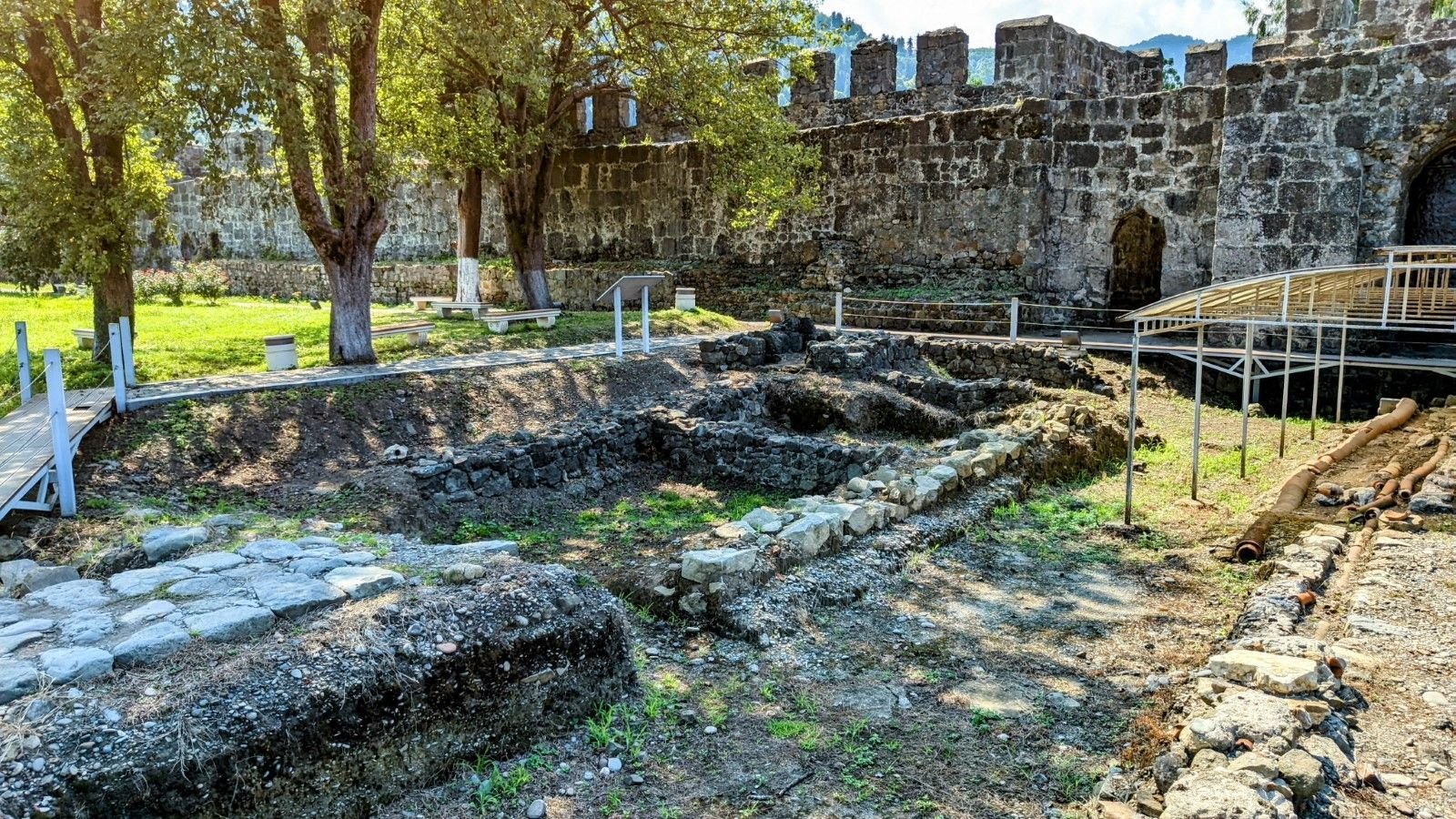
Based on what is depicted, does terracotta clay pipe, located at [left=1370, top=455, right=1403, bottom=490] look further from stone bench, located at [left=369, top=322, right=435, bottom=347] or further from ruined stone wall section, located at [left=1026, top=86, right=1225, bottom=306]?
stone bench, located at [left=369, top=322, right=435, bottom=347]

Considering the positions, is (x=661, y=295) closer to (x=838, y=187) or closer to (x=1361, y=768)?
(x=838, y=187)

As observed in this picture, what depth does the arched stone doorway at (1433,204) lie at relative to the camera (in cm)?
1481

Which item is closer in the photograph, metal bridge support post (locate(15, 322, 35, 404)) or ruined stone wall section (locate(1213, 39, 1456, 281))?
metal bridge support post (locate(15, 322, 35, 404))

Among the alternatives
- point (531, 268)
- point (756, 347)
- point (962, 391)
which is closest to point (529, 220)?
point (531, 268)

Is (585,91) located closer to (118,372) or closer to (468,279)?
(468,279)

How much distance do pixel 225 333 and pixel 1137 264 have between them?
15319mm

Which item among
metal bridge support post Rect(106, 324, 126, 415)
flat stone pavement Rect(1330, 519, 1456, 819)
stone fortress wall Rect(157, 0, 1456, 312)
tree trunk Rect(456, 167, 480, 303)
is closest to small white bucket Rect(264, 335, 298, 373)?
stone fortress wall Rect(157, 0, 1456, 312)

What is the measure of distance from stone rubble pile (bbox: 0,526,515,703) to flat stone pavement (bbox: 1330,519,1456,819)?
435 centimetres

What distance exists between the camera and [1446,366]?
11.6 metres

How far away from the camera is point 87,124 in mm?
11539

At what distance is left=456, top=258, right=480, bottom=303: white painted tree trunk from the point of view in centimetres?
1919

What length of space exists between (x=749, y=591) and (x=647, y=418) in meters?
4.80

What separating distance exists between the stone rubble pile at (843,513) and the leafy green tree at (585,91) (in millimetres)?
7529

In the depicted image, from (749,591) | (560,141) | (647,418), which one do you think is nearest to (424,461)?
(647,418)
